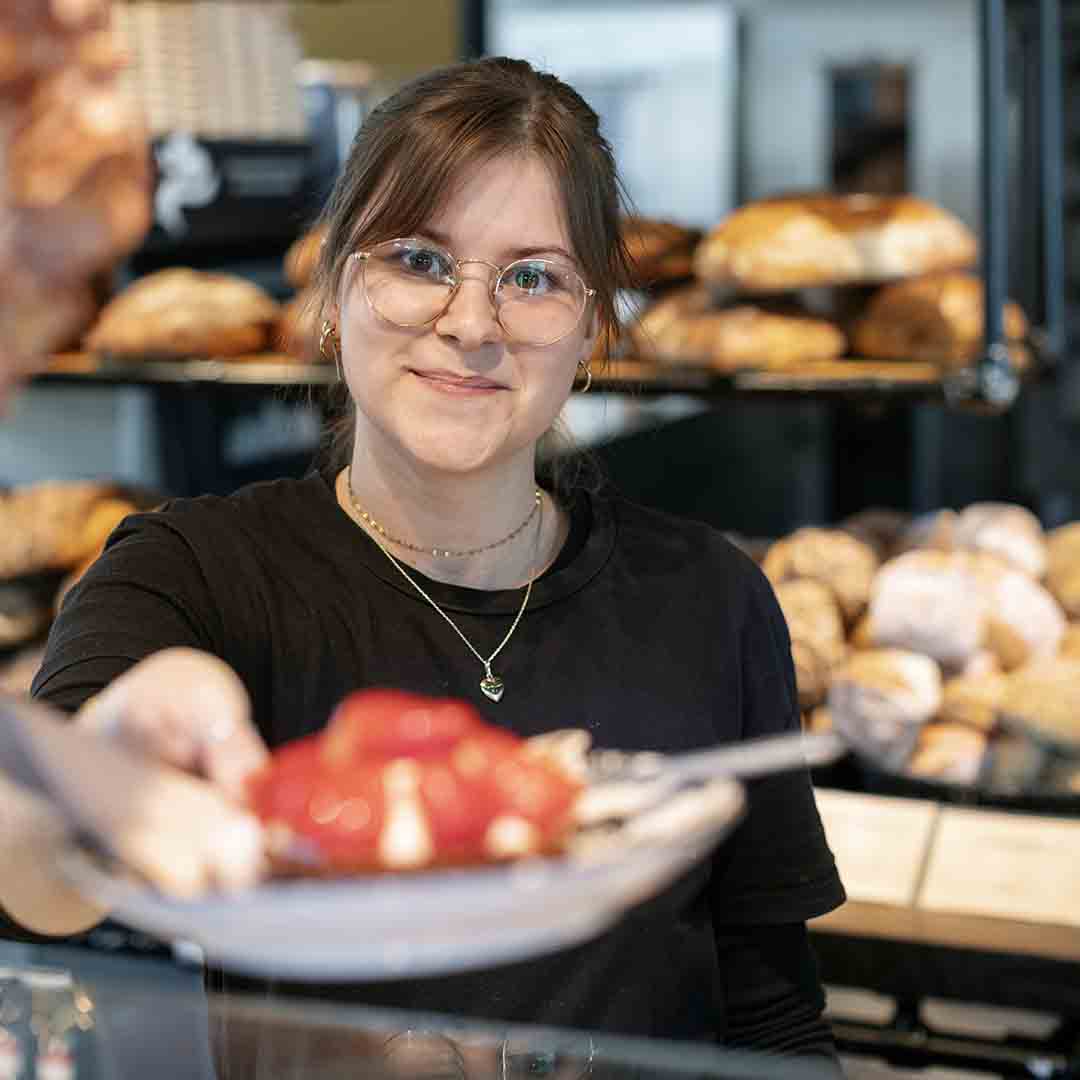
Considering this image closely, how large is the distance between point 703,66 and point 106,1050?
4.07 meters

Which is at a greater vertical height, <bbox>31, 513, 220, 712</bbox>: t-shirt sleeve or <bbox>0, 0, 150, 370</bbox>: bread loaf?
<bbox>0, 0, 150, 370</bbox>: bread loaf

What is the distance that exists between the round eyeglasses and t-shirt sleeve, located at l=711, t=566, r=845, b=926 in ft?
1.32

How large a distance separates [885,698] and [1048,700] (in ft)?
0.59

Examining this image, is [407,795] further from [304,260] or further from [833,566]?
[304,260]

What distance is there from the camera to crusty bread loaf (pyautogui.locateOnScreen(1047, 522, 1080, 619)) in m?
2.12

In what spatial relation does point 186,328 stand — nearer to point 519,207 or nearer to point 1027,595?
point 1027,595

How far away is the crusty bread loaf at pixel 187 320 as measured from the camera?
7.91ft

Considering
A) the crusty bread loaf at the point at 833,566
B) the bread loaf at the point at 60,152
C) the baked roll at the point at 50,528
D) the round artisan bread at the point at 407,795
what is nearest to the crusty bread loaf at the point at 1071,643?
the crusty bread loaf at the point at 833,566

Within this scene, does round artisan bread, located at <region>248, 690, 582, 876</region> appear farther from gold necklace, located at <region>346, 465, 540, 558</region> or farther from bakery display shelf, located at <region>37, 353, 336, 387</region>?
bakery display shelf, located at <region>37, 353, 336, 387</region>

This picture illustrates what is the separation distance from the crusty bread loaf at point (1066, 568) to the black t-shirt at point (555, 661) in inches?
35.7

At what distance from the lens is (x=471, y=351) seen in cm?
103

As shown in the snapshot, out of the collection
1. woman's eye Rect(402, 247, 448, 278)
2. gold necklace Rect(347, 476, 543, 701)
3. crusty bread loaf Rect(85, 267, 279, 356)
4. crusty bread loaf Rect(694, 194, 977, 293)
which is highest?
woman's eye Rect(402, 247, 448, 278)

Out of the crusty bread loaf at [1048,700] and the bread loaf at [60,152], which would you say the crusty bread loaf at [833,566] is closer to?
the crusty bread loaf at [1048,700]

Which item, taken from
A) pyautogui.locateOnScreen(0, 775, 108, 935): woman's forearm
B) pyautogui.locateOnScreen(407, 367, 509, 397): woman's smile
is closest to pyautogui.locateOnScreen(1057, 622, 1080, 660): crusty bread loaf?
pyautogui.locateOnScreen(407, 367, 509, 397): woman's smile
